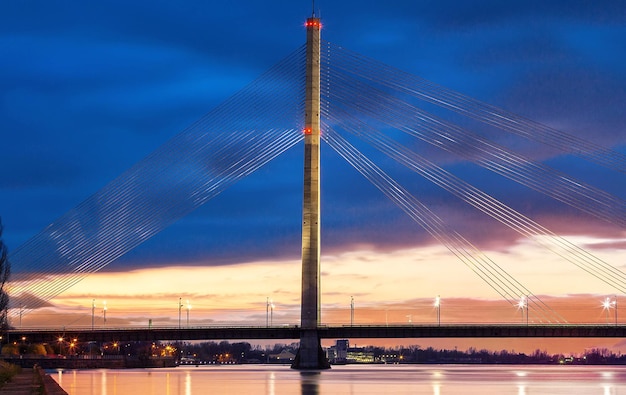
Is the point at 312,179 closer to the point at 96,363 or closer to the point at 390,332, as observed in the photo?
the point at 390,332

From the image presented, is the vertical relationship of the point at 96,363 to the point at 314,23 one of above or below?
below

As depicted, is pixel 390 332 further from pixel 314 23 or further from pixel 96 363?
pixel 96 363

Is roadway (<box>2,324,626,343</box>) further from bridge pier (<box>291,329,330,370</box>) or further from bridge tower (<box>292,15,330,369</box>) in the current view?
bridge tower (<box>292,15,330,369</box>)

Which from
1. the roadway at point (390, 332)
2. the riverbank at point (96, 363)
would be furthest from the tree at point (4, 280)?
the riverbank at point (96, 363)

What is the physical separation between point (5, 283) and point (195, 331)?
100 feet

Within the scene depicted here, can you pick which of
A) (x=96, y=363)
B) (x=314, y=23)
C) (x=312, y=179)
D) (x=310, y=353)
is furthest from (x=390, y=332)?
(x=96, y=363)

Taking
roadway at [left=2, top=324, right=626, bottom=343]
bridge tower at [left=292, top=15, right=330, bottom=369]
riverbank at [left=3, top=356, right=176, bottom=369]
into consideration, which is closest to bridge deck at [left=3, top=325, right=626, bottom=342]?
roadway at [left=2, top=324, right=626, bottom=343]

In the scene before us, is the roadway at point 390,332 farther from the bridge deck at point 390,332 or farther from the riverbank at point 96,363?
the riverbank at point 96,363

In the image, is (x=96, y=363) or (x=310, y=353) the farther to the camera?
(x=96, y=363)

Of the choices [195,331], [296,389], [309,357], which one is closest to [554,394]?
[296,389]

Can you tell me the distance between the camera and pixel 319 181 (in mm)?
105125

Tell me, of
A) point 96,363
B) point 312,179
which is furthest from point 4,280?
point 96,363

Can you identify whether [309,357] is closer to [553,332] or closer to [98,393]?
[553,332]

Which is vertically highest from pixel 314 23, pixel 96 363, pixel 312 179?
pixel 314 23
